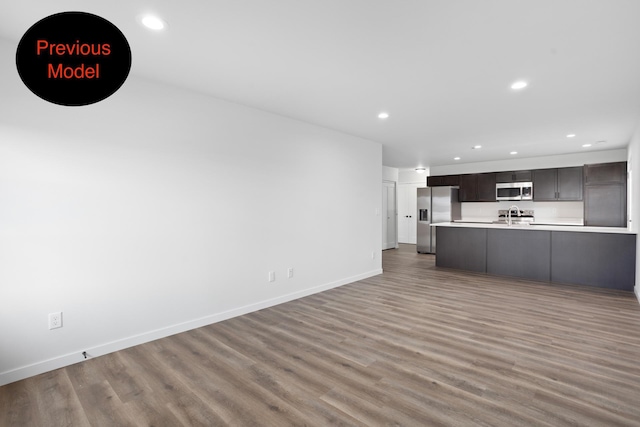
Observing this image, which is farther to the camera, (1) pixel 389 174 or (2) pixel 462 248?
(1) pixel 389 174

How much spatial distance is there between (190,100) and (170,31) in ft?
3.69

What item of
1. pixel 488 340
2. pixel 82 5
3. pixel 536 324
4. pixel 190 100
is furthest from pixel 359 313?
pixel 82 5

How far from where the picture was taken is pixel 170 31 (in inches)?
85.8

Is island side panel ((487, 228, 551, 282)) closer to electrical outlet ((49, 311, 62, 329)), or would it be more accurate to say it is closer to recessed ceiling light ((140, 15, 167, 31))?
recessed ceiling light ((140, 15, 167, 31))

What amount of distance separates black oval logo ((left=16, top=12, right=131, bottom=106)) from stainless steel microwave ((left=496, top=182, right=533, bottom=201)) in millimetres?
8074

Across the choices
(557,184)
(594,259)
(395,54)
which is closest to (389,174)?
(557,184)

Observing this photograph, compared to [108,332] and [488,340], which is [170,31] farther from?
[488,340]

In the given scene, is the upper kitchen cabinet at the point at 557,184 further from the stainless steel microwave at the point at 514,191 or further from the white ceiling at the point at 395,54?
the white ceiling at the point at 395,54

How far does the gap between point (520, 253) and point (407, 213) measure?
4949 millimetres

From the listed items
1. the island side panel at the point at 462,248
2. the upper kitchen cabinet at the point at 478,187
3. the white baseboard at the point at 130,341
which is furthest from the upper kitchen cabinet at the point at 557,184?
the white baseboard at the point at 130,341

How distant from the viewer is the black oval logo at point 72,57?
5.33 feet

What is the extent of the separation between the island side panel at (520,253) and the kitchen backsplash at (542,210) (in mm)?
2488

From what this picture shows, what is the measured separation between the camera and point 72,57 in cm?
165

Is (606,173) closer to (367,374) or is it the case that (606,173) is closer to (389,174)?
(389,174)
